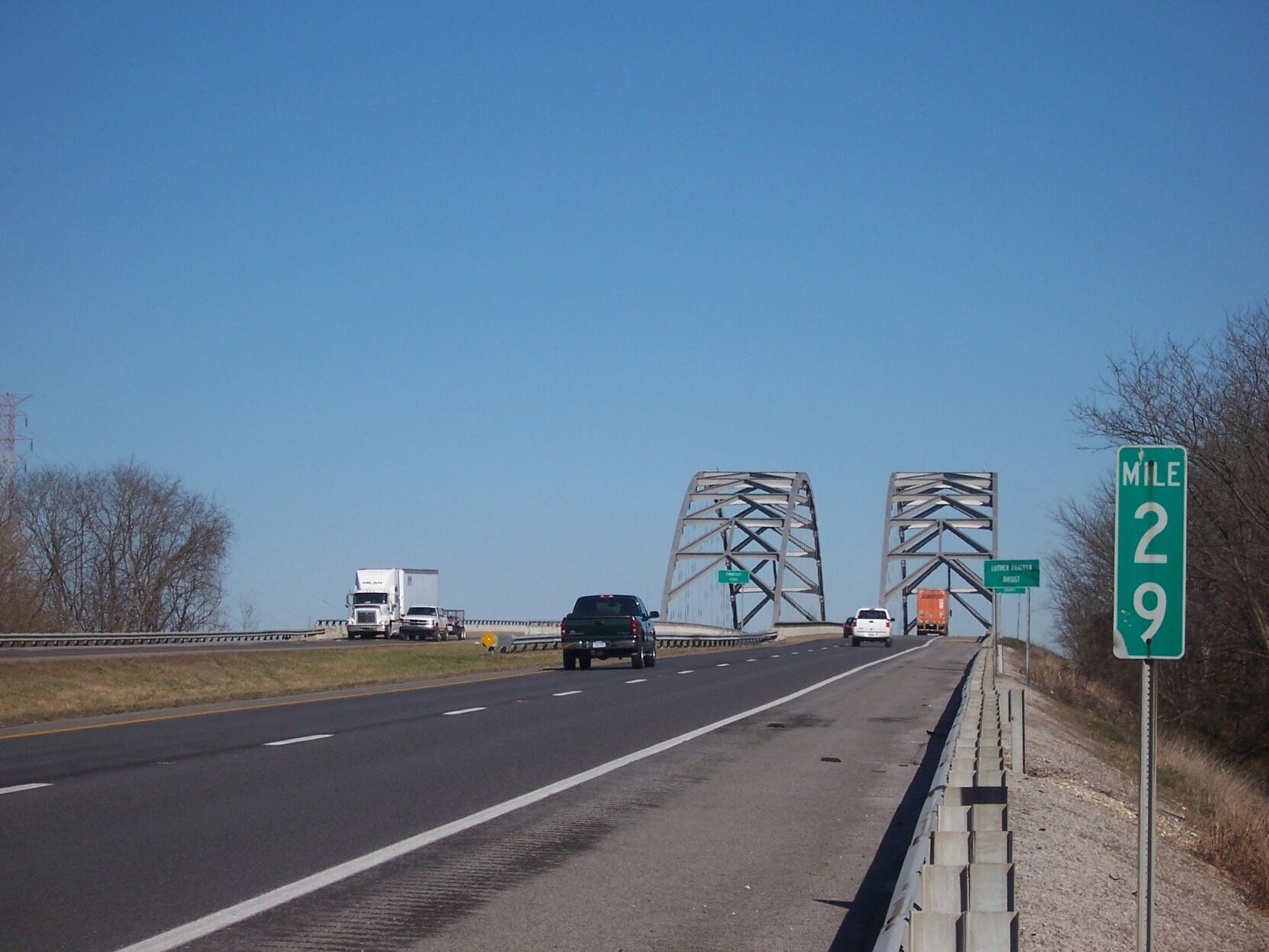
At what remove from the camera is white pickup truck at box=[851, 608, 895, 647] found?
76125 mm

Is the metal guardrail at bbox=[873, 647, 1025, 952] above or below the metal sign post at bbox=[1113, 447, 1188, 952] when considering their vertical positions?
below

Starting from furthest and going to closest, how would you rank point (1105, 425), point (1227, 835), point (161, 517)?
1. point (161, 517)
2. point (1105, 425)
3. point (1227, 835)

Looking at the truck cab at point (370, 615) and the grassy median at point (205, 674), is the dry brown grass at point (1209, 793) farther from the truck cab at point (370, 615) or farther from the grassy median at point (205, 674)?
the truck cab at point (370, 615)

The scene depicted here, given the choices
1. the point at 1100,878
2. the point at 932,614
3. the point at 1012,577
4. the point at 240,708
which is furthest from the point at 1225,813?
the point at 932,614

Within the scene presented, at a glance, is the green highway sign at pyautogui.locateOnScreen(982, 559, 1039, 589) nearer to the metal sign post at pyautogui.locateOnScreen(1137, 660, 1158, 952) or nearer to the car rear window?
the car rear window

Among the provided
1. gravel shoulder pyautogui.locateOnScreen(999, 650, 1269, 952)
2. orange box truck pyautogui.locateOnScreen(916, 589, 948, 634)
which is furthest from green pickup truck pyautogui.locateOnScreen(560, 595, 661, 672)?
orange box truck pyautogui.locateOnScreen(916, 589, 948, 634)

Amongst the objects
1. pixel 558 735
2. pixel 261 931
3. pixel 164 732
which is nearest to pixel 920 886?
pixel 261 931

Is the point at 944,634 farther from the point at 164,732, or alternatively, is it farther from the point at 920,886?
the point at 920,886

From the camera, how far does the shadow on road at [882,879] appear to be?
287 inches

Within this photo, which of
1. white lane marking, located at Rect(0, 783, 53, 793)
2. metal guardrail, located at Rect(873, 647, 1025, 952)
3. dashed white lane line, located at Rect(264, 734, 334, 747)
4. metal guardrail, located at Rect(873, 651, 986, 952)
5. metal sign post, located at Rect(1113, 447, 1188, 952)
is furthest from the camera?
dashed white lane line, located at Rect(264, 734, 334, 747)

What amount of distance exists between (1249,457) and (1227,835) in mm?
20068

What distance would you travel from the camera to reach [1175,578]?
601 centimetres

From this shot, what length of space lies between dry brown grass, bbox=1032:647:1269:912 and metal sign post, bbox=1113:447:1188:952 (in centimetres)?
673

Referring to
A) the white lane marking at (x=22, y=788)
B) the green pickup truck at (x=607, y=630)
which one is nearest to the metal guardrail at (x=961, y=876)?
the white lane marking at (x=22, y=788)
